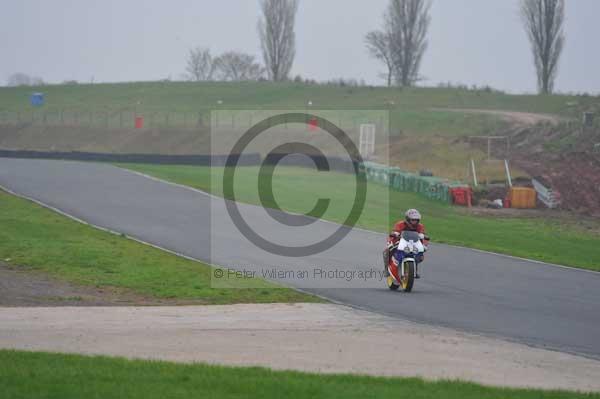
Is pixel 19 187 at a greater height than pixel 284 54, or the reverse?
pixel 284 54

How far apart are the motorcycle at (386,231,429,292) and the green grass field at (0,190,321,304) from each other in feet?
5.46

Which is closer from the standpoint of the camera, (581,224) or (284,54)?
(581,224)

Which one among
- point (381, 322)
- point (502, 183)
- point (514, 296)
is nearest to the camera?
point (381, 322)

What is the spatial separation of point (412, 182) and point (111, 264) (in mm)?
24784

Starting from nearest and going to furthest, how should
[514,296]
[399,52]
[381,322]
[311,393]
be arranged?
[311,393] < [381,322] < [514,296] < [399,52]

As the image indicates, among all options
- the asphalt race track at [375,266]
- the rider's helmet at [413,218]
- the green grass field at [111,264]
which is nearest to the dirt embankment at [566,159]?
the asphalt race track at [375,266]

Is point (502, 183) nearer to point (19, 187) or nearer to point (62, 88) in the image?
point (19, 187)

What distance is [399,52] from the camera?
303 ft

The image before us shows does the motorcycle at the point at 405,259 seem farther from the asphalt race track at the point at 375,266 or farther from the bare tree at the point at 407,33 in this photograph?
the bare tree at the point at 407,33

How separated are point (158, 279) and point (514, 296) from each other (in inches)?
251

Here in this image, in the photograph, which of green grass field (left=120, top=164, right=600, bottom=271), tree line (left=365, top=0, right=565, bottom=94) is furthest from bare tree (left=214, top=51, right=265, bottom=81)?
green grass field (left=120, top=164, right=600, bottom=271)

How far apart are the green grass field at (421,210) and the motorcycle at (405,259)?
20.6 feet

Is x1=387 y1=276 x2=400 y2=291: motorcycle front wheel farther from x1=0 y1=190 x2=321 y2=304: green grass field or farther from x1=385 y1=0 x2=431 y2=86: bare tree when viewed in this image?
x1=385 y1=0 x2=431 y2=86: bare tree

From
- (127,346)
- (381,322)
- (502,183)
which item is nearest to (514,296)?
(381,322)
